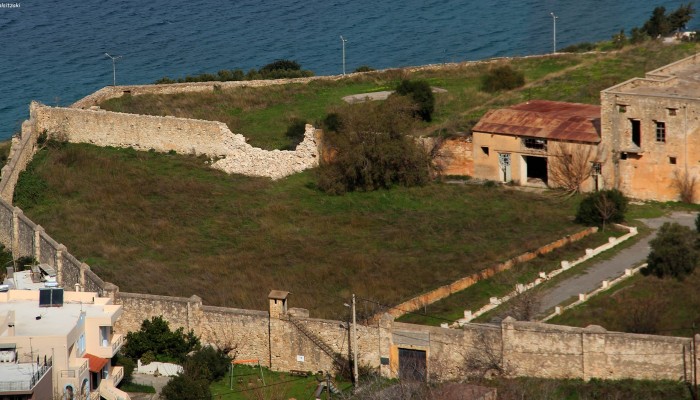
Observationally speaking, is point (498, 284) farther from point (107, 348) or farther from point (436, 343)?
point (107, 348)

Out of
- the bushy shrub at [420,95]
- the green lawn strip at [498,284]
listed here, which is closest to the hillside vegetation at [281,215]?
the bushy shrub at [420,95]

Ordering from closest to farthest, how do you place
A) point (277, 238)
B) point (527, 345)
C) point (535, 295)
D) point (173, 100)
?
point (527, 345)
point (535, 295)
point (277, 238)
point (173, 100)

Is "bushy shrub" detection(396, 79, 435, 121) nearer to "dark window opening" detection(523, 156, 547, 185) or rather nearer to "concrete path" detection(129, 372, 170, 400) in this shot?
"dark window opening" detection(523, 156, 547, 185)

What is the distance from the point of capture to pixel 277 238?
219ft

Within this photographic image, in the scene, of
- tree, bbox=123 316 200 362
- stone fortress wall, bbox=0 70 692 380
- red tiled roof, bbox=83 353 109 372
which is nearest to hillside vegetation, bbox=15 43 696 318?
stone fortress wall, bbox=0 70 692 380

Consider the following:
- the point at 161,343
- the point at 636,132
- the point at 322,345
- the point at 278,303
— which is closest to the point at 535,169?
the point at 636,132

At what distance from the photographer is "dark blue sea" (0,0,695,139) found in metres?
114

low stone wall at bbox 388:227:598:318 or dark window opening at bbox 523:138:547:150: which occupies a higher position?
dark window opening at bbox 523:138:547:150

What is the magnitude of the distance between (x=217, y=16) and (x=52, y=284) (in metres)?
76.1

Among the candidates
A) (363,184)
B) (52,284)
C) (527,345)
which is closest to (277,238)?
(363,184)

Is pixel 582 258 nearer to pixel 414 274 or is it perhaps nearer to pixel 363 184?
pixel 414 274

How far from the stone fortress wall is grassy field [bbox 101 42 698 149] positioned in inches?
760

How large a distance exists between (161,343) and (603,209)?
17503mm

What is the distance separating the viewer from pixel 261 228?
6800cm
